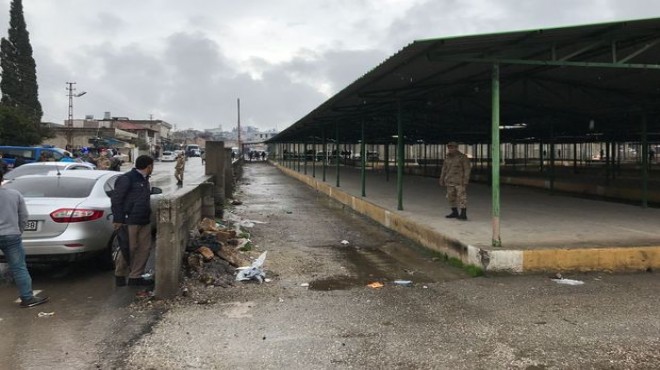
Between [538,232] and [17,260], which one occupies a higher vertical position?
[17,260]

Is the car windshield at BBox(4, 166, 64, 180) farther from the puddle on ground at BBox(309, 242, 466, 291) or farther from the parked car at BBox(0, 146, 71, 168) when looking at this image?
the parked car at BBox(0, 146, 71, 168)

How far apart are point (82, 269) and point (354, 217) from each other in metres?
8.03

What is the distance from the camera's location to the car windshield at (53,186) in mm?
7945

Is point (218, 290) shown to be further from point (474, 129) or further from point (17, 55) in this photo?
point (17, 55)

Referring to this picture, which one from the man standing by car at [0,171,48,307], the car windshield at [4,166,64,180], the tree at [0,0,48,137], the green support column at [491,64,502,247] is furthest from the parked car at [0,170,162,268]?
the tree at [0,0,48,137]

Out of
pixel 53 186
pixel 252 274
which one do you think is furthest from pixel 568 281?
pixel 53 186

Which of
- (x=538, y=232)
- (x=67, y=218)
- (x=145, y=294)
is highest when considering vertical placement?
(x=67, y=218)

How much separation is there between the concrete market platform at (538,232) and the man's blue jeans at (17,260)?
5.65 metres

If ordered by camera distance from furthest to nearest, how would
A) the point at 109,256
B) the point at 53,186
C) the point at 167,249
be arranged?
the point at 53,186, the point at 109,256, the point at 167,249

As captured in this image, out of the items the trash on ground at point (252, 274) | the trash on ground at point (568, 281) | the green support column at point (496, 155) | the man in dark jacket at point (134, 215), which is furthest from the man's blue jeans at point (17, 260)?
the trash on ground at point (568, 281)

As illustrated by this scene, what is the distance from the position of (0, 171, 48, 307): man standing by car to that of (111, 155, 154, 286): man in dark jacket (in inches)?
41.0

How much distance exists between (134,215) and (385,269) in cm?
367

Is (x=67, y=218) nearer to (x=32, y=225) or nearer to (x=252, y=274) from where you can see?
(x=32, y=225)

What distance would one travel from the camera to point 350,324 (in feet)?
18.2
